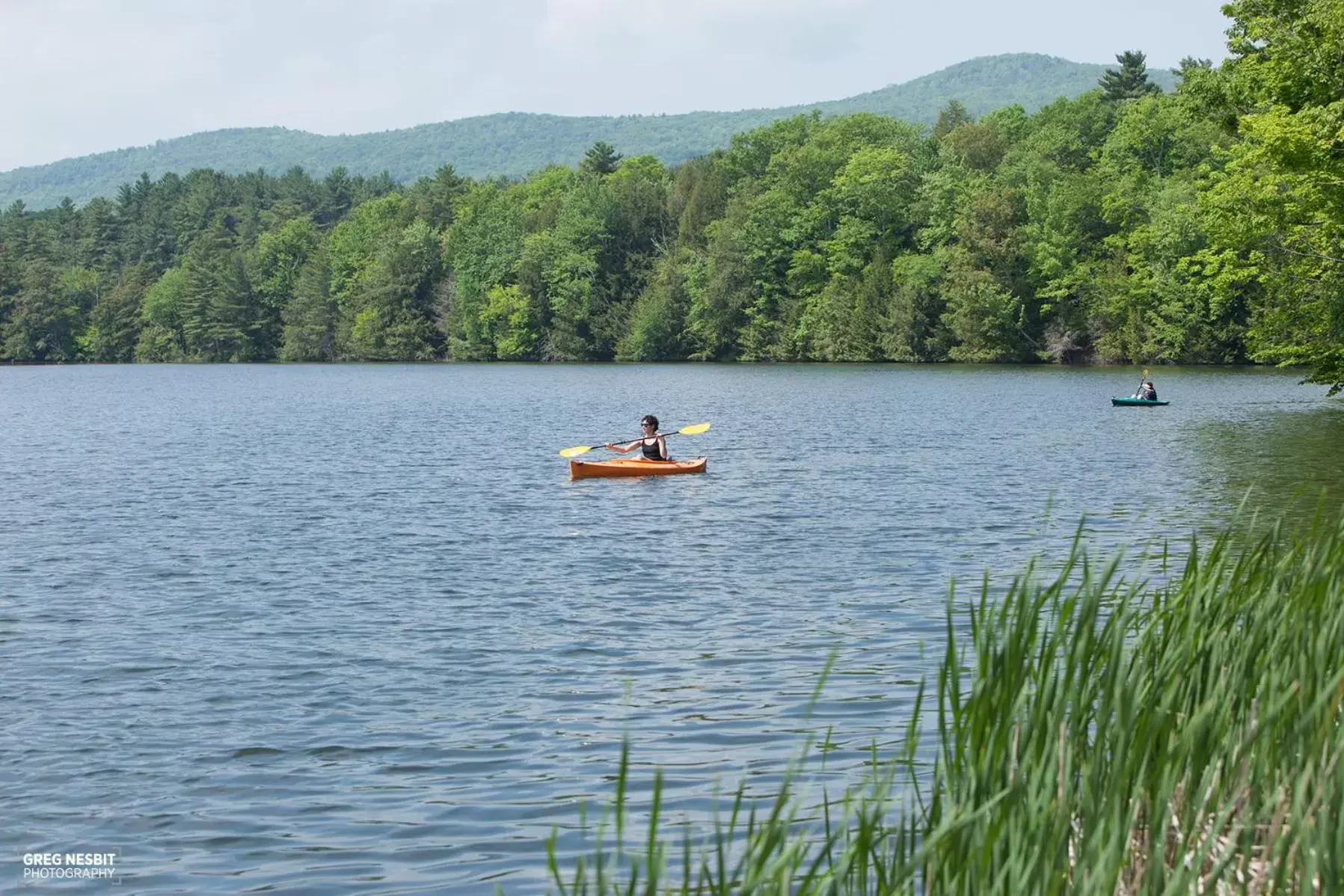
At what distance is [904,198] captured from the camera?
347 ft

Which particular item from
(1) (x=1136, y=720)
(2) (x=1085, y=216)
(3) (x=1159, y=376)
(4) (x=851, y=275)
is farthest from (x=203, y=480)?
(4) (x=851, y=275)

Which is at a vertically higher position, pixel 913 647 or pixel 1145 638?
pixel 1145 638

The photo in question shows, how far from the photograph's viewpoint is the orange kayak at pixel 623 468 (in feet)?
103

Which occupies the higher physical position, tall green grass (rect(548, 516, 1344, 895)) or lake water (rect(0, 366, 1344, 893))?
tall green grass (rect(548, 516, 1344, 895))

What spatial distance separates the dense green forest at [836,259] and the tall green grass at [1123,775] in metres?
30.9

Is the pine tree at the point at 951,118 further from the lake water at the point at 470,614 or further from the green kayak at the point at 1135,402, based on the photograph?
the lake water at the point at 470,614

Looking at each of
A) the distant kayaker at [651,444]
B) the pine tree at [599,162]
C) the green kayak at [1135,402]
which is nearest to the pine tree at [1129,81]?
the pine tree at [599,162]

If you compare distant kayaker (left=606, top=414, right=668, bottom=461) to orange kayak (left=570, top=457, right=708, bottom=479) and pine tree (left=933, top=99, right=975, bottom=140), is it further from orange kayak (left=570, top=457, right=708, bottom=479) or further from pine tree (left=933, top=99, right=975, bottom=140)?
pine tree (left=933, top=99, right=975, bottom=140)

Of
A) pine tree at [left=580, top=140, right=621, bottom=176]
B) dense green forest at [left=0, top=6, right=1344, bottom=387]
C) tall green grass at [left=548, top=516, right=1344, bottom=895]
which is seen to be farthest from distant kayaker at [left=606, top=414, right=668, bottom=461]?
pine tree at [left=580, top=140, right=621, bottom=176]

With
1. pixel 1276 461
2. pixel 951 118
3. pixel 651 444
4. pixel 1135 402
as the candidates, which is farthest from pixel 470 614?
pixel 951 118

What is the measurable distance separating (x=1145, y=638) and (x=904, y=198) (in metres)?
101

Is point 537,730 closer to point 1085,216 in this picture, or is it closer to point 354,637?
point 354,637

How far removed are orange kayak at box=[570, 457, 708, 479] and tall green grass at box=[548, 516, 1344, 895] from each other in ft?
77.7

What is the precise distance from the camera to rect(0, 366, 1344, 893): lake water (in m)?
9.90
